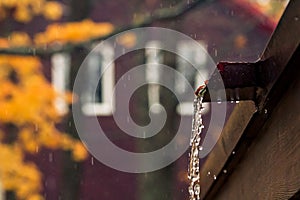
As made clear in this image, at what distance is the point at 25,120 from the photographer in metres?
5.20

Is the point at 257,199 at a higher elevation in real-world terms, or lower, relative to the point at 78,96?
lower

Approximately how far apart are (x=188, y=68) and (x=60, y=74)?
1296mm

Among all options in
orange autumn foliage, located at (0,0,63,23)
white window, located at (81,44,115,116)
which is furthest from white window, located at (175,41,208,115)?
orange autumn foliage, located at (0,0,63,23)

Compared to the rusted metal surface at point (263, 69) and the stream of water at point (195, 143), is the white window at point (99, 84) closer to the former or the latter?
the stream of water at point (195, 143)

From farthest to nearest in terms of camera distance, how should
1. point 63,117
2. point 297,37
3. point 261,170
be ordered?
point 63,117 < point 261,170 < point 297,37

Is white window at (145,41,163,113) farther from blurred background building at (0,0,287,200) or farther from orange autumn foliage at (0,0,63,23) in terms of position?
orange autumn foliage at (0,0,63,23)

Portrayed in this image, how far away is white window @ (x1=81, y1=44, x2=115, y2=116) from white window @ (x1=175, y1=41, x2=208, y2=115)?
2.27 ft

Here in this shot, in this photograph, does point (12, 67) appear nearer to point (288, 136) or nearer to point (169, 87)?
point (169, 87)

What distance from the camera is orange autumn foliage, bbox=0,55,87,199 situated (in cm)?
504

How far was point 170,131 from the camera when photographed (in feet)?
19.5

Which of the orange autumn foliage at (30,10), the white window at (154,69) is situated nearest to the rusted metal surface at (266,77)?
the orange autumn foliage at (30,10)

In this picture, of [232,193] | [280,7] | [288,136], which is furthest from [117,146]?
[288,136]

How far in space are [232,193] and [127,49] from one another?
4510mm

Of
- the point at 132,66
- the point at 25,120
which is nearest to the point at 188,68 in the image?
the point at 132,66
